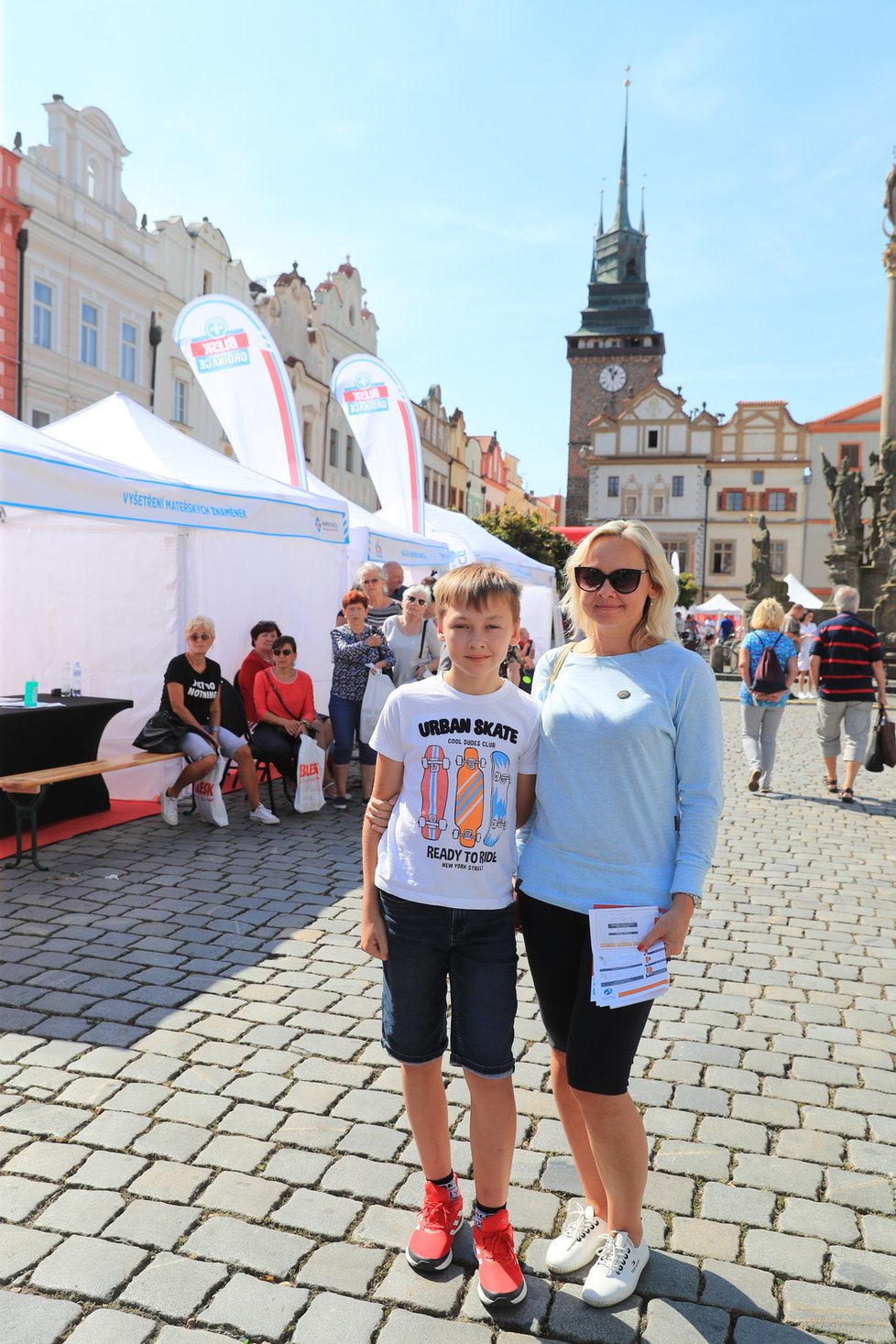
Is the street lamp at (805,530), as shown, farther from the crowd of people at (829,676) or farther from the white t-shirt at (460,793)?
the white t-shirt at (460,793)

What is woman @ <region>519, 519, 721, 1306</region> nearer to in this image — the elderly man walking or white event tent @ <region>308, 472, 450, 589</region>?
the elderly man walking

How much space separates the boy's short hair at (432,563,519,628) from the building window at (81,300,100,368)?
82.9 ft

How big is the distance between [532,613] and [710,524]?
145ft

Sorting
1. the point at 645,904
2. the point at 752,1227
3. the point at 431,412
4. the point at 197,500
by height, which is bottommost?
the point at 752,1227

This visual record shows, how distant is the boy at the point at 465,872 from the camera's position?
8.04 feet

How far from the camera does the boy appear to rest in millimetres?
→ 2451

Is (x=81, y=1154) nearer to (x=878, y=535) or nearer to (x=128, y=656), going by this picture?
(x=128, y=656)

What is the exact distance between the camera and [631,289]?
7750 cm

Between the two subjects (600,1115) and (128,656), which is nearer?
(600,1115)

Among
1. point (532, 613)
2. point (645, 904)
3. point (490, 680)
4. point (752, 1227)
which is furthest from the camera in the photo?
point (532, 613)

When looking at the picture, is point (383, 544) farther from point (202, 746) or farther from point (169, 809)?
point (169, 809)

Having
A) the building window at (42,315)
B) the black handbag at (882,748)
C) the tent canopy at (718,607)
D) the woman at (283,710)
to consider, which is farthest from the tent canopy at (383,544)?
the tent canopy at (718,607)

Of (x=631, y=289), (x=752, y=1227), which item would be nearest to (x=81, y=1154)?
(x=752, y=1227)

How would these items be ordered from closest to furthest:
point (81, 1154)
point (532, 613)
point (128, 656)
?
A: point (81, 1154) < point (128, 656) < point (532, 613)
